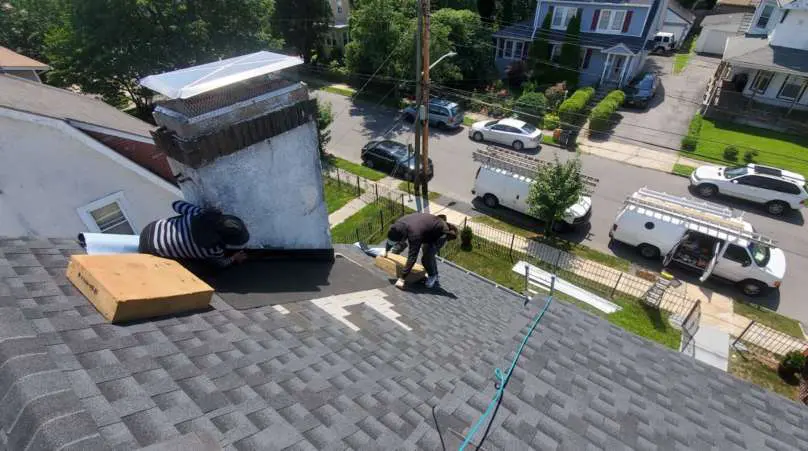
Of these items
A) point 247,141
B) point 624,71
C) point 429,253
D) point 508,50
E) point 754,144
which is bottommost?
point 754,144

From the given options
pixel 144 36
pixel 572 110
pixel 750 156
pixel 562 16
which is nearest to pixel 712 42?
pixel 562 16

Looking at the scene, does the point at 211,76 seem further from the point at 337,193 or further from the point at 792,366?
the point at 337,193

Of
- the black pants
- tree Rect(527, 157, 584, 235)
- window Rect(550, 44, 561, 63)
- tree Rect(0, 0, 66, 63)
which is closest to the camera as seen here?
the black pants

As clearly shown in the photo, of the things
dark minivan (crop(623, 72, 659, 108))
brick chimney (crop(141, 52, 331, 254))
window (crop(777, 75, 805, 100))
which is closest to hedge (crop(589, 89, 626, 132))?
dark minivan (crop(623, 72, 659, 108))

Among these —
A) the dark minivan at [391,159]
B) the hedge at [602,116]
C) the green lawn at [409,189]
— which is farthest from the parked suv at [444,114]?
the hedge at [602,116]

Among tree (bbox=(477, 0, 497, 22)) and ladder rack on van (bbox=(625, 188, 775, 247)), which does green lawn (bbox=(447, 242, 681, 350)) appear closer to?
ladder rack on van (bbox=(625, 188, 775, 247))

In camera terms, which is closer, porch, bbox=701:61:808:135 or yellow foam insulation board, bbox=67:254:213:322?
yellow foam insulation board, bbox=67:254:213:322

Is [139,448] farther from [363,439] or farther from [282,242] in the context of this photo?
[282,242]

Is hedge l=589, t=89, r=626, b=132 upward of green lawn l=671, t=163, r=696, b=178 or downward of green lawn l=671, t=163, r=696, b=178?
upward
